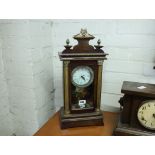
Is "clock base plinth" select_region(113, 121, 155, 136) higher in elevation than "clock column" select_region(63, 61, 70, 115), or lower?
lower

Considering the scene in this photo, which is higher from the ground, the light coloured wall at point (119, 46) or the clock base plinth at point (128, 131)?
the light coloured wall at point (119, 46)

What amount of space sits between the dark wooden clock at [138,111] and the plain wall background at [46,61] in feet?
0.84

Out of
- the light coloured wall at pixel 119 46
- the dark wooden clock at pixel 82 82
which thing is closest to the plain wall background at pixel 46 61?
the light coloured wall at pixel 119 46

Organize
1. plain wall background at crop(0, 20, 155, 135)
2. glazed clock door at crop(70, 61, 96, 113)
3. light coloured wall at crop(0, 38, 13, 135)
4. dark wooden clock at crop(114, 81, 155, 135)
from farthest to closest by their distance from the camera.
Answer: light coloured wall at crop(0, 38, 13, 135), plain wall background at crop(0, 20, 155, 135), glazed clock door at crop(70, 61, 96, 113), dark wooden clock at crop(114, 81, 155, 135)

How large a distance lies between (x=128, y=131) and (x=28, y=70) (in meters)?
0.63

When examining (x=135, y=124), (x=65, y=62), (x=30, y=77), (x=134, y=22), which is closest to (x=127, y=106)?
(x=135, y=124)

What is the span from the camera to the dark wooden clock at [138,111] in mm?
862

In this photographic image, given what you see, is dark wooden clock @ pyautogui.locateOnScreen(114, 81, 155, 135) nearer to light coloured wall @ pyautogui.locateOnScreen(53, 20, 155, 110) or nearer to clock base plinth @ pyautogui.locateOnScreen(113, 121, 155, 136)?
clock base plinth @ pyautogui.locateOnScreen(113, 121, 155, 136)

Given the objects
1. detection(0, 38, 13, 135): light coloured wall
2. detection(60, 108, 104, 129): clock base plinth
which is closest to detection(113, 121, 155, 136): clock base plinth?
detection(60, 108, 104, 129): clock base plinth

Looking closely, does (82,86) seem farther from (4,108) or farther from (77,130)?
(4,108)

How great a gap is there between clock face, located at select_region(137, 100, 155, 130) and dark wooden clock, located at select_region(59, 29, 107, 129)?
220 millimetres

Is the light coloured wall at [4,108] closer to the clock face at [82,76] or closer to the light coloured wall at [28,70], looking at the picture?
the light coloured wall at [28,70]

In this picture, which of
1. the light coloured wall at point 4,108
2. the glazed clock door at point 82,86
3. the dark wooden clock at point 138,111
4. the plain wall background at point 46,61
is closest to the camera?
the dark wooden clock at point 138,111

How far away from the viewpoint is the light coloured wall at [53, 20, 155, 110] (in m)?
1.07
